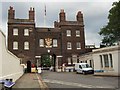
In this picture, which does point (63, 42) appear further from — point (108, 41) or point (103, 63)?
point (103, 63)

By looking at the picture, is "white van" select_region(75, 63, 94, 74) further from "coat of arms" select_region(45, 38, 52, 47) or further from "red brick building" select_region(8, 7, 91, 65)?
"coat of arms" select_region(45, 38, 52, 47)

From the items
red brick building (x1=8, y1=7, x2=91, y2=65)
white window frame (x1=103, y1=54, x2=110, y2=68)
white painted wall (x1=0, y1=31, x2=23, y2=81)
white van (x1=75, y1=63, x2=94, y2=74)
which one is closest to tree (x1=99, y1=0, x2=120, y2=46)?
red brick building (x1=8, y1=7, x2=91, y2=65)

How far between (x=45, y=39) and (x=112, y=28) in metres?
16.0

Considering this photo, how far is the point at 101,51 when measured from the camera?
37188mm

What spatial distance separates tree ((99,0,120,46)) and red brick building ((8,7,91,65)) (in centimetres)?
555

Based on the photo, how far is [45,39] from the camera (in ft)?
201

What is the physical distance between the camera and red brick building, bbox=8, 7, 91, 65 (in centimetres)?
5988

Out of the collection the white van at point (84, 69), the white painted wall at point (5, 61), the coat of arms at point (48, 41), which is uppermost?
the coat of arms at point (48, 41)

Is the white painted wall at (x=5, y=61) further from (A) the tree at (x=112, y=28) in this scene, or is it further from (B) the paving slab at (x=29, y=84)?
(A) the tree at (x=112, y=28)

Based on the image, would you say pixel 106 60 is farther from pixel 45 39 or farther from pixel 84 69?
pixel 45 39

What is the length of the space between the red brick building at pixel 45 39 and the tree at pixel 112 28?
18.2 ft

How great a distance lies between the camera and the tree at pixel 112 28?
50.2 m

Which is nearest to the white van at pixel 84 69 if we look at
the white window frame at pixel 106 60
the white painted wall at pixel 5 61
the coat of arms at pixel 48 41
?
the white window frame at pixel 106 60

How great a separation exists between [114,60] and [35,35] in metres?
30.7
